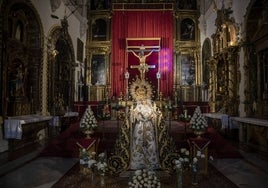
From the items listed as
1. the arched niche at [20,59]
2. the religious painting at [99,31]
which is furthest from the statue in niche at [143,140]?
the religious painting at [99,31]

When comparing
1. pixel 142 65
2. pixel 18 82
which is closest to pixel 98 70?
pixel 142 65

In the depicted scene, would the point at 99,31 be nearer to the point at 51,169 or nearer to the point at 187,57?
the point at 187,57

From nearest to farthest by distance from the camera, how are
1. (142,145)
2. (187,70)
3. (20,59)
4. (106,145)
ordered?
(142,145) → (106,145) → (20,59) → (187,70)

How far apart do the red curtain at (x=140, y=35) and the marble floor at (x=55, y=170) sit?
383 inches

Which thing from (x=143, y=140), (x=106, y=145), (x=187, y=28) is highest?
(x=187, y=28)

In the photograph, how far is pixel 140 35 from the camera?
1773 cm

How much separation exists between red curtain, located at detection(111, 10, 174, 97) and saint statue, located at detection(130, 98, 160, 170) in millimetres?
11501

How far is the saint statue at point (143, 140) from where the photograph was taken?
593 centimetres

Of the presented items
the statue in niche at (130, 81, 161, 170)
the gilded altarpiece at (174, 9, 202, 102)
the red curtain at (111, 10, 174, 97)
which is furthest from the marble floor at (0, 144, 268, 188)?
the red curtain at (111, 10, 174, 97)

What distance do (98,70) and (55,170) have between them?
1213 cm

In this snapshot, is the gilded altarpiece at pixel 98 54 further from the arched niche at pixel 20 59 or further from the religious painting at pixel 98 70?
the arched niche at pixel 20 59

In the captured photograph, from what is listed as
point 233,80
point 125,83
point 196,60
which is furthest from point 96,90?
point 233,80

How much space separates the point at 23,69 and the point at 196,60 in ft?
36.7

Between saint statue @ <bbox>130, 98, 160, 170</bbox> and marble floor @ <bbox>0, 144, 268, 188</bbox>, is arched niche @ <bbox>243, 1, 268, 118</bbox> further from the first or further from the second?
saint statue @ <bbox>130, 98, 160, 170</bbox>
